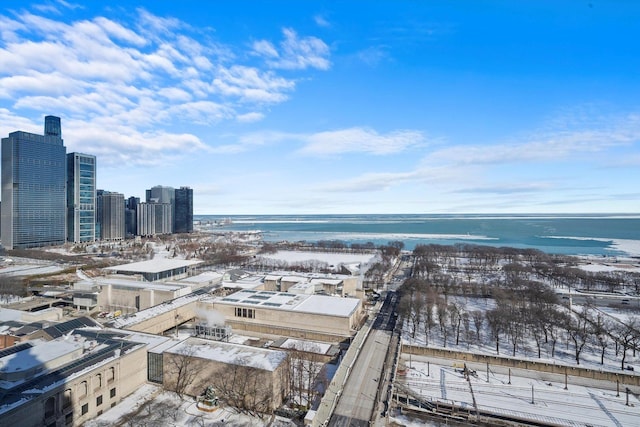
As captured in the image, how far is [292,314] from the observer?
25.6 meters

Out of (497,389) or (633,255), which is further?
(633,255)

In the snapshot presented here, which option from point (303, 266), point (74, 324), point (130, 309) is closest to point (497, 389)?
point (74, 324)

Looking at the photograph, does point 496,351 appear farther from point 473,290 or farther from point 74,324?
point 74,324

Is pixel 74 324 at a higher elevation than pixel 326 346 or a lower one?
higher

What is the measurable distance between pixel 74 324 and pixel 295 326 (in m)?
13.7

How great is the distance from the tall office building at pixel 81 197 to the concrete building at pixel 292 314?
233ft

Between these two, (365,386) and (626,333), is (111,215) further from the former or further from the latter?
(626,333)

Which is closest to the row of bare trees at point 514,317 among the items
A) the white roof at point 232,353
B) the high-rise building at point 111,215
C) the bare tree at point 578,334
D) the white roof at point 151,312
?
the bare tree at point 578,334

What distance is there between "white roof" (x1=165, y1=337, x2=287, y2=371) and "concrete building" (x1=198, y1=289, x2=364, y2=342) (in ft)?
21.8

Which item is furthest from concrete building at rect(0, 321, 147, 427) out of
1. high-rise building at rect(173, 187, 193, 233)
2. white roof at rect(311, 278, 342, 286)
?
high-rise building at rect(173, 187, 193, 233)

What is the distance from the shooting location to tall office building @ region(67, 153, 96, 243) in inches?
3199

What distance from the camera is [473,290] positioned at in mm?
39031

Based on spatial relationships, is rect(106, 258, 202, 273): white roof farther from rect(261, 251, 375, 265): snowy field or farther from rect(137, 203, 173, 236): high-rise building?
rect(137, 203, 173, 236): high-rise building

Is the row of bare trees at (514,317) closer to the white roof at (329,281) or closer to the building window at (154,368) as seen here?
the white roof at (329,281)
